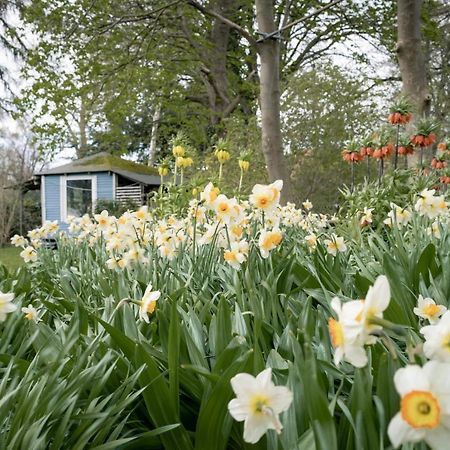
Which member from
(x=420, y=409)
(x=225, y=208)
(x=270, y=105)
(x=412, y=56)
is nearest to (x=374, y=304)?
(x=420, y=409)

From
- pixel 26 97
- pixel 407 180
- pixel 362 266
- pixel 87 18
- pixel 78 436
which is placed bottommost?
pixel 78 436

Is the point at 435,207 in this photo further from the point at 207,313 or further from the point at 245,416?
the point at 245,416

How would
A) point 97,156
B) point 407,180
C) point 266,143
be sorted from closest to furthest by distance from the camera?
point 407,180 → point 266,143 → point 97,156

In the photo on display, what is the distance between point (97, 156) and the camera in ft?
64.3

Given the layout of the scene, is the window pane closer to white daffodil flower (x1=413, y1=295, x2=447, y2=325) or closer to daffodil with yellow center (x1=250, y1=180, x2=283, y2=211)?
daffodil with yellow center (x1=250, y1=180, x2=283, y2=211)

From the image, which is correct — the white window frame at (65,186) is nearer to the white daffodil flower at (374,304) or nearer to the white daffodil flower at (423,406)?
the white daffodil flower at (374,304)

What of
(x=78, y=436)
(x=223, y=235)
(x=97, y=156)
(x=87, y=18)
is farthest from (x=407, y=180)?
(x=97, y=156)

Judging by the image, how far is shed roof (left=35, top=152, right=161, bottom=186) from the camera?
1842 cm

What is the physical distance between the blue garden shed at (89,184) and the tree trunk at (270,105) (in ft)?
35.4

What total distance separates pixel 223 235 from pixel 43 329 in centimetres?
101

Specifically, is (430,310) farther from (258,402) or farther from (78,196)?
(78,196)

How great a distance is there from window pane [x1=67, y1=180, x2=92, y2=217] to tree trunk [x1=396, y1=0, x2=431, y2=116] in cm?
1411

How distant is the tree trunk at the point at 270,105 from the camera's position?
7.50m

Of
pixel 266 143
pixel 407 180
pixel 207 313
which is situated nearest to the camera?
pixel 207 313
